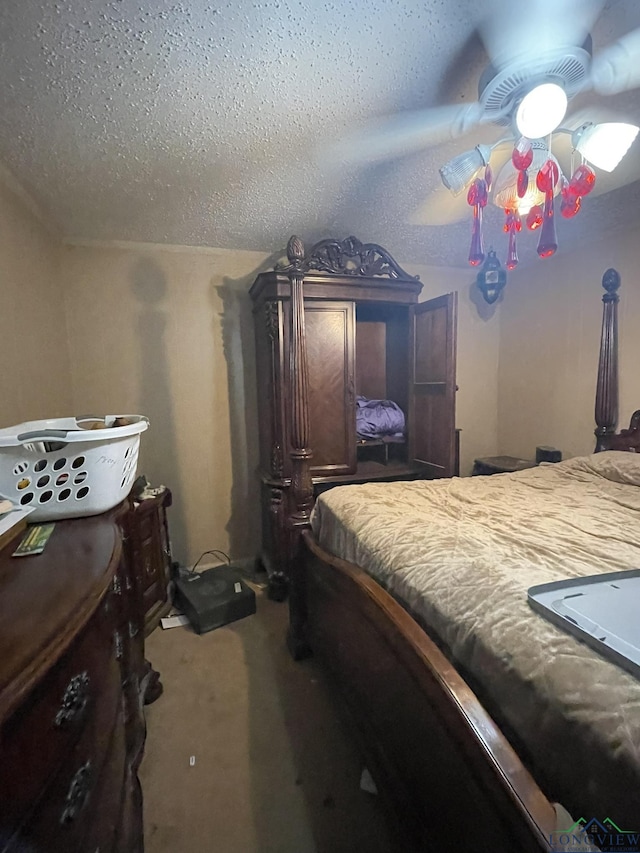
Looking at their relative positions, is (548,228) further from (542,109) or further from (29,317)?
(29,317)

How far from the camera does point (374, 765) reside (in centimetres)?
115

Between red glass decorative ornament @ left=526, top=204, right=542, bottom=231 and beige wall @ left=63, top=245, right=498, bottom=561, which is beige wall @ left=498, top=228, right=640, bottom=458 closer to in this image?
red glass decorative ornament @ left=526, top=204, right=542, bottom=231

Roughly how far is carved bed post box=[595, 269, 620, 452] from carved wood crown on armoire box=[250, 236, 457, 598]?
2.78 ft

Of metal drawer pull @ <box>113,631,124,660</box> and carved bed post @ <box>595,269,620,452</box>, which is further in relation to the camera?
carved bed post @ <box>595,269,620,452</box>

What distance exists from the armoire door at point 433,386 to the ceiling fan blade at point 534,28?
4.11ft

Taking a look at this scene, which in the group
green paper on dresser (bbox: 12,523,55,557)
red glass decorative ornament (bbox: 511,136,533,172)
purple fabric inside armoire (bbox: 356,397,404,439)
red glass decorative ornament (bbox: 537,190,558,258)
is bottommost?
green paper on dresser (bbox: 12,523,55,557)

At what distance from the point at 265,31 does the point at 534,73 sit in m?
0.75

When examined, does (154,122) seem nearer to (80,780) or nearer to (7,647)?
(7,647)

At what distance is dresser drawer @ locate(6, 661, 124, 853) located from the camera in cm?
49

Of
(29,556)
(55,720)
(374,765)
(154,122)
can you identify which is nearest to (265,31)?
(154,122)

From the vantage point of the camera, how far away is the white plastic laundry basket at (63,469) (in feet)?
2.93

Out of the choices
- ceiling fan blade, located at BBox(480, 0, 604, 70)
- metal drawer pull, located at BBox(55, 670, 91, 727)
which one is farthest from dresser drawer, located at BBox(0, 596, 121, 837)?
ceiling fan blade, located at BBox(480, 0, 604, 70)

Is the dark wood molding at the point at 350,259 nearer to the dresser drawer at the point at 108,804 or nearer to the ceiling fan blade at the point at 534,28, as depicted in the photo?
the ceiling fan blade at the point at 534,28

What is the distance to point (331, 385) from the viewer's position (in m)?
2.41
